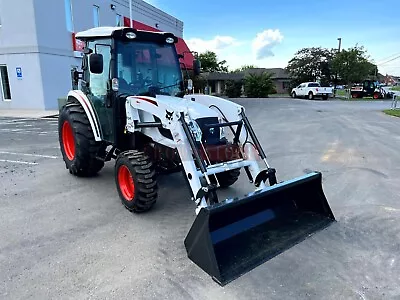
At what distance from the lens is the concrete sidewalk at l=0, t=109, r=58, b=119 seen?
53.4ft

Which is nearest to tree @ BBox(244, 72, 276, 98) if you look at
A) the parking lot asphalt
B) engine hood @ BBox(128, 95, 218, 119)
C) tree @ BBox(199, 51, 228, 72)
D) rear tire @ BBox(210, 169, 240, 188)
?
tree @ BBox(199, 51, 228, 72)

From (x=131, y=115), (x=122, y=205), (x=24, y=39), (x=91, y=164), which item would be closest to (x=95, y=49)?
(x=131, y=115)

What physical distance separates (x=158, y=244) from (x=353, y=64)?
39891mm

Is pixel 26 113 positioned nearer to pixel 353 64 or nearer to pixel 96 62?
pixel 96 62

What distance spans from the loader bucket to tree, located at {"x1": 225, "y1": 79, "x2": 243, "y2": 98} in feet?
122

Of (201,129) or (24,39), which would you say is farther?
(24,39)

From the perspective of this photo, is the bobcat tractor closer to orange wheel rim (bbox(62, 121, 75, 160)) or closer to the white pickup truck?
orange wheel rim (bbox(62, 121, 75, 160))

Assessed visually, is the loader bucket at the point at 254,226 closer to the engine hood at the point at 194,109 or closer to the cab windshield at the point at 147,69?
the engine hood at the point at 194,109

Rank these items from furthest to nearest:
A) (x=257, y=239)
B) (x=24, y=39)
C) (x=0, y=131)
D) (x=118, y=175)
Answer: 1. (x=24, y=39)
2. (x=0, y=131)
3. (x=118, y=175)
4. (x=257, y=239)

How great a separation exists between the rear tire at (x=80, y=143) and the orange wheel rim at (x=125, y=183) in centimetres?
126

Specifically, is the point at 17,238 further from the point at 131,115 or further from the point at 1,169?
the point at 1,169

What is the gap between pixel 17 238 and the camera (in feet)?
13.0

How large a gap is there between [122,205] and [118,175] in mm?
513

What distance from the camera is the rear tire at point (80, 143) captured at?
5660 mm
